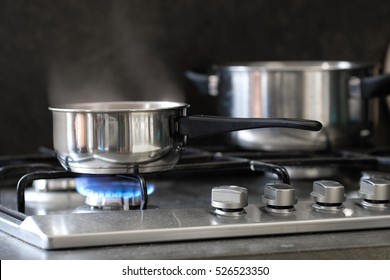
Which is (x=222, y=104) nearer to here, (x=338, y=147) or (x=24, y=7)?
(x=338, y=147)

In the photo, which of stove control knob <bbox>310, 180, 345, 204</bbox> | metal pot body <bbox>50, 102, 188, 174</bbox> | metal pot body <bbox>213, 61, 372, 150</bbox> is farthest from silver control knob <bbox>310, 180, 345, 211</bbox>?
metal pot body <bbox>213, 61, 372, 150</bbox>

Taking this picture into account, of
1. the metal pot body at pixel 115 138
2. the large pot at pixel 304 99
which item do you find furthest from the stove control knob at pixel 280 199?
the large pot at pixel 304 99

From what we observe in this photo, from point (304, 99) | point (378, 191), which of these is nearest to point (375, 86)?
point (304, 99)

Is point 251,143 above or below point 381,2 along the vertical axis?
below

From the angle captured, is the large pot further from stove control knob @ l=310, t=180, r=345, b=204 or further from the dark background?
stove control knob @ l=310, t=180, r=345, b=204

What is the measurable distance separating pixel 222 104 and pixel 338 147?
0.63 feet

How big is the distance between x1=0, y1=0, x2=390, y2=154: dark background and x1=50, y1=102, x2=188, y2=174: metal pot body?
34 cm

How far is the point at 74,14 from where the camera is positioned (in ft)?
3.97

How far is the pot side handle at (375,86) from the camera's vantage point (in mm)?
1100

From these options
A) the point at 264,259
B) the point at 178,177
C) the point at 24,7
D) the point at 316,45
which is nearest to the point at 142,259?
the point at 264,259

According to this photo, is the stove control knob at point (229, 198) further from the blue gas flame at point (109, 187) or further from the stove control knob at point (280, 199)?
the blue gas flame at point (109, 187)

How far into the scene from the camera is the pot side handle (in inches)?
43.3

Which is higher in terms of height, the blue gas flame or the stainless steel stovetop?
the blue gas flame

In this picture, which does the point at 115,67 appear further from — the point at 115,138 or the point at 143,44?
the point at 115,138
